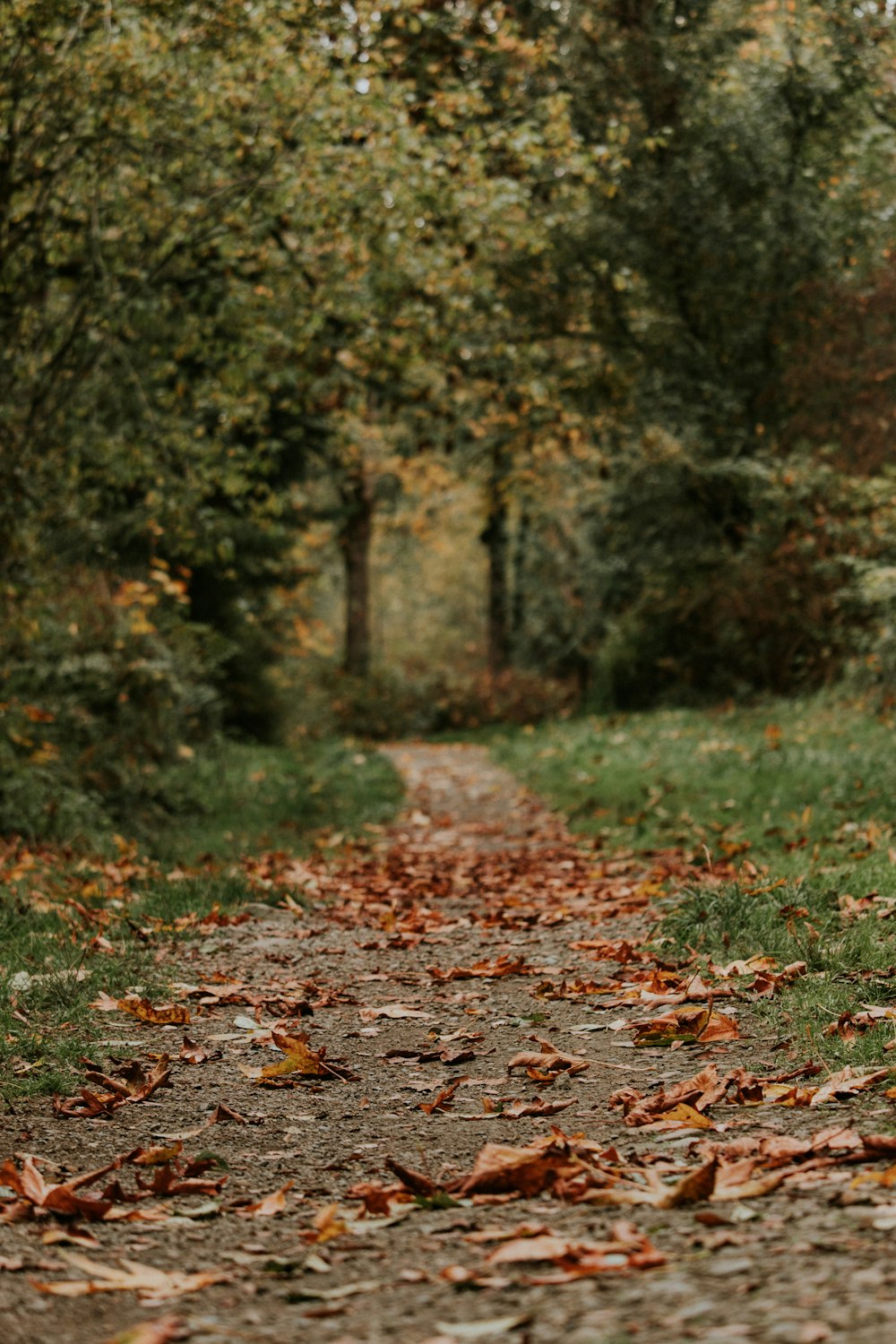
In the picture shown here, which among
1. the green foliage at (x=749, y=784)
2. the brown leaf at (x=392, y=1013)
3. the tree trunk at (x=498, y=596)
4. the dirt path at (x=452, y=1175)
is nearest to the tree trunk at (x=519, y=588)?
the tree trunk at (x=498, y=596)

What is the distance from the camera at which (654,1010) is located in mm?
4496

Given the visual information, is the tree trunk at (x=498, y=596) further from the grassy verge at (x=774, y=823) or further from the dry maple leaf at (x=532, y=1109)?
the dry maple leaf at (x=532, y=1109)

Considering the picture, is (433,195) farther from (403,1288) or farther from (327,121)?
(403,1288)

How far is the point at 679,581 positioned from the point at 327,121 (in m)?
11.6

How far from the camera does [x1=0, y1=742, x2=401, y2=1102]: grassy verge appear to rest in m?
4.46

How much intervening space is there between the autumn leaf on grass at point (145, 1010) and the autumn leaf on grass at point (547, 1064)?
136 centimetres

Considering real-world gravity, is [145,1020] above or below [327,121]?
below

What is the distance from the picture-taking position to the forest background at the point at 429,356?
8648 millimetres

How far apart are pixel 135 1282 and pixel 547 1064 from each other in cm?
171

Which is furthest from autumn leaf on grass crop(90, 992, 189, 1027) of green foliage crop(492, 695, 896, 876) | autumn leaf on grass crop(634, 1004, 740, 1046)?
green foliage crop(492, 695, 896, 876)

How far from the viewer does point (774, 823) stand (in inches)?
320

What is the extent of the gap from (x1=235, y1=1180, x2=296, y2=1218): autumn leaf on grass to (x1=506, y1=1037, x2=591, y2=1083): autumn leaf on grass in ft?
3.55

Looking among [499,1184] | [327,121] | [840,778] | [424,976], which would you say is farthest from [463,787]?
[499,1184]

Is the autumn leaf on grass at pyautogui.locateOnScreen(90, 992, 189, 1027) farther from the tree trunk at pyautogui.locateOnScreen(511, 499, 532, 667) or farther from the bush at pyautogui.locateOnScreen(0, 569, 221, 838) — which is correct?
the tree trunk at pyautogui.locateOnScreen(511, 499, 532, 667)
